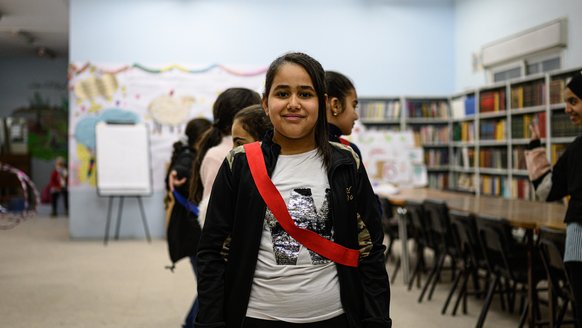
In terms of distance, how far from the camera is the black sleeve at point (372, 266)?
169 cm

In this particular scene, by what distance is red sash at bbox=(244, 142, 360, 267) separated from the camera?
1630 mm

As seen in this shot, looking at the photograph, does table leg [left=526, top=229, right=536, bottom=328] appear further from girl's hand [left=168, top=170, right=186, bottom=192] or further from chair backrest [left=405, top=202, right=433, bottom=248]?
girl's hand [left=168, top=170, right=186, bottom=192]

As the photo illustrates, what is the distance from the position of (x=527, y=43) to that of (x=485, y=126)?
1270mm

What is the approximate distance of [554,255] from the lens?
11.5 ft

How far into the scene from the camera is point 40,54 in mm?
15641

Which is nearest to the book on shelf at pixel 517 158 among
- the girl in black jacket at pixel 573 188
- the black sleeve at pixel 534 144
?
the black sleeve at pixel 534 144

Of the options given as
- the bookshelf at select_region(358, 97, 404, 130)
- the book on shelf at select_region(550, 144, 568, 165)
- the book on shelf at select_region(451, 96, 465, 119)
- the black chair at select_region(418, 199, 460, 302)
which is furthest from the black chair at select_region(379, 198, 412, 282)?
the book on shelf at select_region(451, 96, 465, 119)

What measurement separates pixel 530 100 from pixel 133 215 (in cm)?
579

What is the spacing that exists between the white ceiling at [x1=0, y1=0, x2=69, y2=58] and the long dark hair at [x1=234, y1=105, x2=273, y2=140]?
9.11 m

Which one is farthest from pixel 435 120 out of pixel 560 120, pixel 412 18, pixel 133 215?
pixel 133 215

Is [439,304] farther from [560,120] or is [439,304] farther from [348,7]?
[348,7]

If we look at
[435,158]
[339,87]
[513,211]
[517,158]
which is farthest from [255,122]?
[435,158]

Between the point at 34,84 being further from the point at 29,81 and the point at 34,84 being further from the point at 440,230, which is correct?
the point at 440,230

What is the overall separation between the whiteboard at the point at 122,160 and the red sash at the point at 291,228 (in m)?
7.92
